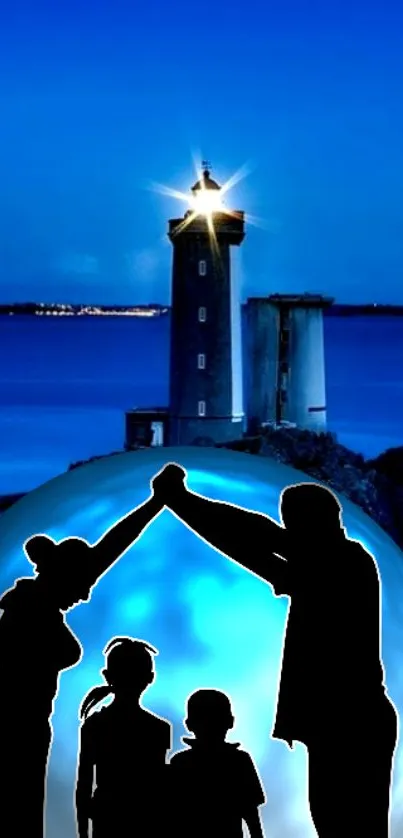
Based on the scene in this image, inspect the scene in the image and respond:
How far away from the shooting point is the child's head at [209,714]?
11.3 ft

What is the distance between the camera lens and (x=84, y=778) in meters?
3.53

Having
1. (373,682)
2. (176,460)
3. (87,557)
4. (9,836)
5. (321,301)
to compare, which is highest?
(321,301)

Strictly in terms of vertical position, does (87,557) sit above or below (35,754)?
above

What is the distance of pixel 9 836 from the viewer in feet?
12.1

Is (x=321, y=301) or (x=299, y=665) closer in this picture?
(x=299, y=665)

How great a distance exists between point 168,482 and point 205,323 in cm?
2780

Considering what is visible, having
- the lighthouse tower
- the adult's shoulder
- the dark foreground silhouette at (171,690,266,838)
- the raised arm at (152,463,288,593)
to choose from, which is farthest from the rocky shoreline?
the dark foreground silhouette at (171,690,266,838)

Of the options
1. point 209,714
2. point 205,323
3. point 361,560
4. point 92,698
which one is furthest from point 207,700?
point 205,323

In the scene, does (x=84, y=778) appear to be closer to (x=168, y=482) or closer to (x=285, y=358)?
(x=168, y=482)

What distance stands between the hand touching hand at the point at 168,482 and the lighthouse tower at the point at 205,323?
26.7m

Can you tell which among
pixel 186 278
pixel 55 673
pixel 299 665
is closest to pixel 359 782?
pixel 299 665

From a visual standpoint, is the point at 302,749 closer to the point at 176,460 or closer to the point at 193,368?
the point at 176,460

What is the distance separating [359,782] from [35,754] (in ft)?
3.29

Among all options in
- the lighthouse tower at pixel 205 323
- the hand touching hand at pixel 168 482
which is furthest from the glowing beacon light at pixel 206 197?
the hand touching hand at pixel 168 482
